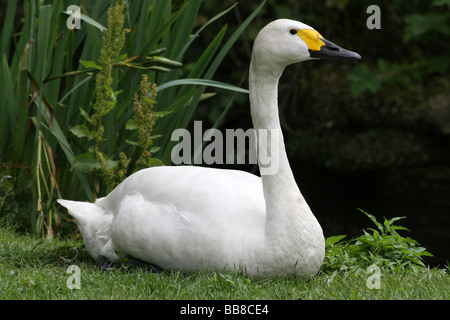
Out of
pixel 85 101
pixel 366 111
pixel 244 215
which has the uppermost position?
pixel 85 101

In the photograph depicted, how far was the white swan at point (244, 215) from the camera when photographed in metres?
3.34

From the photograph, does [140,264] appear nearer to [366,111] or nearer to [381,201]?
[381,201]

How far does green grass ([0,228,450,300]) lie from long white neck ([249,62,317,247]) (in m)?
0.31

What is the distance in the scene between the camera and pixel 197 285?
317 cm

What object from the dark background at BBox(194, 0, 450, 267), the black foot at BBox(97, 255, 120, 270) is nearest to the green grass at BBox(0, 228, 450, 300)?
the black foot at BBox(97, 255, 120, 270)

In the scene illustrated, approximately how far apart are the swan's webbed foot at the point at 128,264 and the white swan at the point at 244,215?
26mm

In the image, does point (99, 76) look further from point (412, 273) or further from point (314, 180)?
point (314, 180)

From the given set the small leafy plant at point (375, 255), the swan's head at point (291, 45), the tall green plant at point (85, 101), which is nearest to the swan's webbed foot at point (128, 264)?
the tall green plant at point (85, 101)

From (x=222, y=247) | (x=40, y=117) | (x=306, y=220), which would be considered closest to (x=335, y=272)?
(x=306, y=220)

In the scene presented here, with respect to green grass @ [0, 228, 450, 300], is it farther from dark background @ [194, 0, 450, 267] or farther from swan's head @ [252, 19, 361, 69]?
dark background @ [194, 0, 450, 267]

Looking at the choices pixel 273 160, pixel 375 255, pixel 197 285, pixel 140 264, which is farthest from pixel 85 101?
pixel 375 255

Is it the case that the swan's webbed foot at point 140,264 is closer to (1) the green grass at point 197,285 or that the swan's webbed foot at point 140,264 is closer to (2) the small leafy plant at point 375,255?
(1) the green grass at point 197,285

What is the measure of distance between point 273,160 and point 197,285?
30.7 inches

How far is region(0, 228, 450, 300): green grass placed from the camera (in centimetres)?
307
